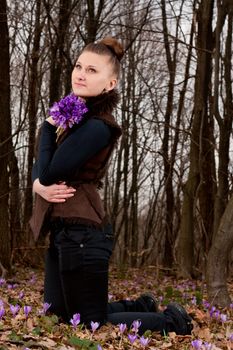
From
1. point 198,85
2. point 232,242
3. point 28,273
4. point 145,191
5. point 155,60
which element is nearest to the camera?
point 232,242

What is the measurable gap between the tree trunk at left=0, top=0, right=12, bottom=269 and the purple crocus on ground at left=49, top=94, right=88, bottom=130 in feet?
15.6

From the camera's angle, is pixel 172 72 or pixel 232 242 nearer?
pixel 232 242

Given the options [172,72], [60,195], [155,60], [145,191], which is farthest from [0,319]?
[145,191]

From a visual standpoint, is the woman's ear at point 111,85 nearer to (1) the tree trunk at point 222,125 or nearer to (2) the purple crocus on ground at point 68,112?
(2) the purple crocus on ground at point 68,112

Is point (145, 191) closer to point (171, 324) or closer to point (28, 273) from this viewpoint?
point (28, 273)

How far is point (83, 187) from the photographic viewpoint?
3.48 metres

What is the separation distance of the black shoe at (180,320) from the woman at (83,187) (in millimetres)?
438

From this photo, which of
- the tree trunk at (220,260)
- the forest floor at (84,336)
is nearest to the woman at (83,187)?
the forest floor at (84,336)

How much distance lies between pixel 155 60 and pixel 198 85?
7.05 meters

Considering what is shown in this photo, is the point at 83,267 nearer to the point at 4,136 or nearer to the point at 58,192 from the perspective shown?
the point at 58,192

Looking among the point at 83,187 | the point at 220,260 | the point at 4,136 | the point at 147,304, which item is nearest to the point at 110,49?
the point at 83,187

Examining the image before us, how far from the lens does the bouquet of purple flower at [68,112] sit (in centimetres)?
340

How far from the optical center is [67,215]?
3.44 meters

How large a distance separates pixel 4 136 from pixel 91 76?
5093 millimetres
